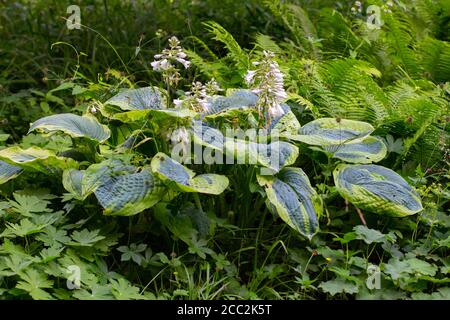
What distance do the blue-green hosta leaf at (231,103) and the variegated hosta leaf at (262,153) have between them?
28cm

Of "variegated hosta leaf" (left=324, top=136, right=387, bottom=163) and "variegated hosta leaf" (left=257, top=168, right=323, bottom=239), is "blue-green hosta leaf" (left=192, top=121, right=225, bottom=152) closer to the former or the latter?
"variegated hosta leaf" (left=257, top=168, right=323, bottom=239)

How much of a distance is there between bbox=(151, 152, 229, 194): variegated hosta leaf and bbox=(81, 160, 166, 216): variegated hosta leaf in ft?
0.27

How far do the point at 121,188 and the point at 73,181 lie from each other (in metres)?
0.27

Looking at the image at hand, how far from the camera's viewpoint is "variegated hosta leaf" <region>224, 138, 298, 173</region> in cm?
286

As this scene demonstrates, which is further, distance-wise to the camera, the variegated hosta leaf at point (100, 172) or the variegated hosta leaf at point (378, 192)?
the variegated hosta leaf at point (378, 192)

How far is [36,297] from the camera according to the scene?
8.25ft

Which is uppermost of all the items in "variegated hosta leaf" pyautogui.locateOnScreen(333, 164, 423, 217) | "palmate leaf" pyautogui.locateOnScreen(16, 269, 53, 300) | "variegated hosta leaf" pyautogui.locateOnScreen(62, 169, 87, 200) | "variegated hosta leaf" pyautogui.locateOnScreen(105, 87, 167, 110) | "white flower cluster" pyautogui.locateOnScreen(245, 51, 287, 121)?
"white flower cluster" pyautogui.locateOnScreen(245, 51, 287, 121)

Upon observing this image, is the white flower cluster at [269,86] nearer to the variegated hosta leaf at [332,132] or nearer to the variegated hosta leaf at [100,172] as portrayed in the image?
the variegated hosta leaf at [332,132]

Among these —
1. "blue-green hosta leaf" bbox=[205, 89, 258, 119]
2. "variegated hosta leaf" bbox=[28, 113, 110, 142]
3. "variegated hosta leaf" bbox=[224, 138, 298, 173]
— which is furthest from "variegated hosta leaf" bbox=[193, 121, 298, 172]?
"variegated hosta leaf" bbox=[28, 113, 110, 142]

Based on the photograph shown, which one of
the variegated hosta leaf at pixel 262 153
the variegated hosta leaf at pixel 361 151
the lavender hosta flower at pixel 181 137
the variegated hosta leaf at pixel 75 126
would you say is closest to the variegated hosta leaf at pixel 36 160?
the variegated hosta leaf at pixel 75 126

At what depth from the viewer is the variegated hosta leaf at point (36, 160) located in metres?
3.01

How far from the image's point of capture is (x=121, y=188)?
9.33 feet
